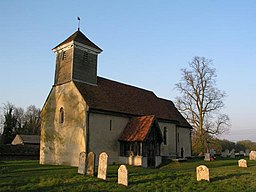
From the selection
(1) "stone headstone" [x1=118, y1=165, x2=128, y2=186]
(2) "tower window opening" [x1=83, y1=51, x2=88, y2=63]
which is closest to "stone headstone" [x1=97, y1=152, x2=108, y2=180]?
(1) "stone headstone" [x1=118, y1=165, x2=128, y2=186]

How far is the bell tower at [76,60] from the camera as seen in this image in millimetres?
26781

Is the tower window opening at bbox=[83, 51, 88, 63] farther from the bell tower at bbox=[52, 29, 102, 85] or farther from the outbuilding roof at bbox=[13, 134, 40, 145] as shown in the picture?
the outbuilding roof at bbox=[13, 134, 40, 145]

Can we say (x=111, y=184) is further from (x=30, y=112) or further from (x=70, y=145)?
(x=30, y=112)

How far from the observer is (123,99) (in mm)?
30141

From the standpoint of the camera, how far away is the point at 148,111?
105 ft

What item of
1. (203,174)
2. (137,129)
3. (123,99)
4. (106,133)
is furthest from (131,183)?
A: (123,99)

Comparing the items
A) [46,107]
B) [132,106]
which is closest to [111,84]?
[132,106]

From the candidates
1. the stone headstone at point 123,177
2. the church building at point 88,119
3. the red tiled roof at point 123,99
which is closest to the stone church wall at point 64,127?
the church building at point 88,119

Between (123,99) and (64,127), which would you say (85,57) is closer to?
(123,99)

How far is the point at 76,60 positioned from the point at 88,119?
22.1 feet

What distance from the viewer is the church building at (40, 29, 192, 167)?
24.5m

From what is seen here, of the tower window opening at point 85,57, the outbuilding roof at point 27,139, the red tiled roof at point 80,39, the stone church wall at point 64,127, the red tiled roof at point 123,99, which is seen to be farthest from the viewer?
the outbuilding roof at point 27,139

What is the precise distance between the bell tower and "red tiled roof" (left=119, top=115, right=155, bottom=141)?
6.18 meters

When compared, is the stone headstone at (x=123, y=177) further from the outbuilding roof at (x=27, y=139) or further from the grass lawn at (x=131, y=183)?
the outbuilding roof at (x=27, y=139)
